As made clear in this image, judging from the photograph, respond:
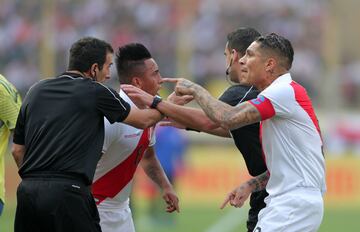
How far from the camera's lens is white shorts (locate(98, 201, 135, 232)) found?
8094 mm

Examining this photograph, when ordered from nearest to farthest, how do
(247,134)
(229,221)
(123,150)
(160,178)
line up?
1. (247,134)
2. (123,150)
3. (160,178)
4. (229,221)

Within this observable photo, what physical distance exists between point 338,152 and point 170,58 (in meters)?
5.24

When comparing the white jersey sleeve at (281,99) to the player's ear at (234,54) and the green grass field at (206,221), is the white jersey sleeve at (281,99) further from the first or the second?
the green grass field at (206,221)

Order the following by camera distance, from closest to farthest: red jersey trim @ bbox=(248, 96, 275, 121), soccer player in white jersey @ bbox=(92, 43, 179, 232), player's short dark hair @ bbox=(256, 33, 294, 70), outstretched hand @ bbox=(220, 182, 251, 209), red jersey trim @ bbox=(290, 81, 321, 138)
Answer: red jersey trim @ bbox=(248, 96, 275, 121) < red jersey trim @ bbox=(290, 81, 321, 138) < player's short dark hair @ bbox=(256, 33, 294, 70) < outstretched hand @ bbox=(220, 182, 251, 209) < soccer player in white jersey @ bbox=(92, 43, 179, 232)

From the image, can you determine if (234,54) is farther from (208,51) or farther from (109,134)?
(208,51)

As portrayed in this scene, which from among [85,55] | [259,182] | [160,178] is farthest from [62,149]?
[160,178]

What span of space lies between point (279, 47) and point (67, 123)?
1.80 metres

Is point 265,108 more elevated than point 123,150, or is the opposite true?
point 265,108

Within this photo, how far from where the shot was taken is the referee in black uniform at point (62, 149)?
22.3 feet

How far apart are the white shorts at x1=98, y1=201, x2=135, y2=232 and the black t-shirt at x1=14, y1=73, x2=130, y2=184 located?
1169mm

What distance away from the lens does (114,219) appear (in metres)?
8.12

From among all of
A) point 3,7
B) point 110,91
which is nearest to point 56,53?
point 3,7

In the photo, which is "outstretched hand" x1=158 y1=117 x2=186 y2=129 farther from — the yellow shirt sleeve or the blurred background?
the blurred background

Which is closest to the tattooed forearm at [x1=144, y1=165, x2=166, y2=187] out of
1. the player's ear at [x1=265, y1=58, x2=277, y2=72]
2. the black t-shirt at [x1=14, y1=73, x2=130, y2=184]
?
the black t-shirt at [x1=14, y1=73, x2=130, y2=184]
